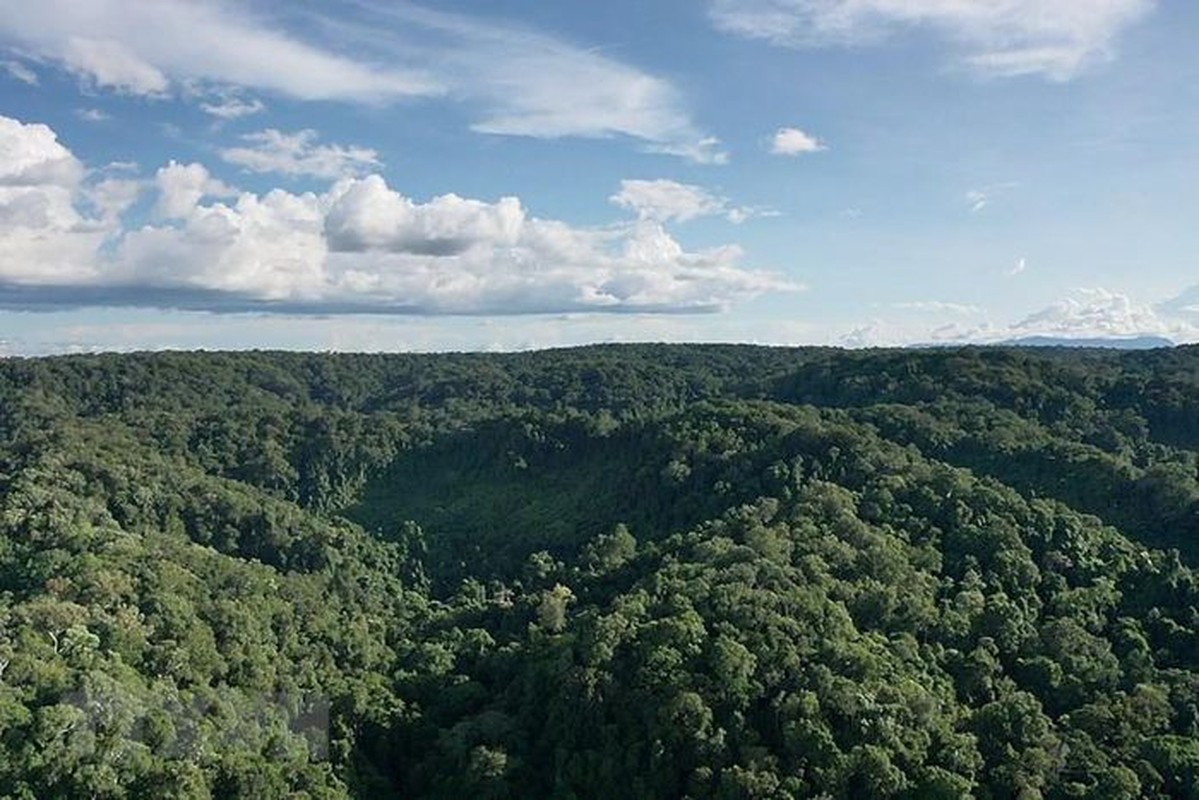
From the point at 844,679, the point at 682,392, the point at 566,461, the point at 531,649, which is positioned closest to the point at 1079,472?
the point at 844,679

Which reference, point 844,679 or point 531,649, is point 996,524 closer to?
point 844,679

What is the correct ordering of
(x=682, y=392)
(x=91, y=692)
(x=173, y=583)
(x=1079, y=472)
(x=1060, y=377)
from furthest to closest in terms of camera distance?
(x=682, y=392)
(x=1060, y=377)
(x=1079, y=472)
(x=173, y=583)
(x=91, y=692)

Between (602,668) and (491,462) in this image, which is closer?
(602,668)

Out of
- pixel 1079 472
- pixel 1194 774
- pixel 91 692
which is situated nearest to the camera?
pixel 1194 774

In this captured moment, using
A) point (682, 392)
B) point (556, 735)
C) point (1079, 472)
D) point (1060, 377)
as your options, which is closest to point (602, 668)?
point (556, 735)

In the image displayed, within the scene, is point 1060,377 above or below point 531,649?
above

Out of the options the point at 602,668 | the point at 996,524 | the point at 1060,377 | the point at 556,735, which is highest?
the point at 1060,377

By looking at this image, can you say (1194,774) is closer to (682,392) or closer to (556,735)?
(556,735)
